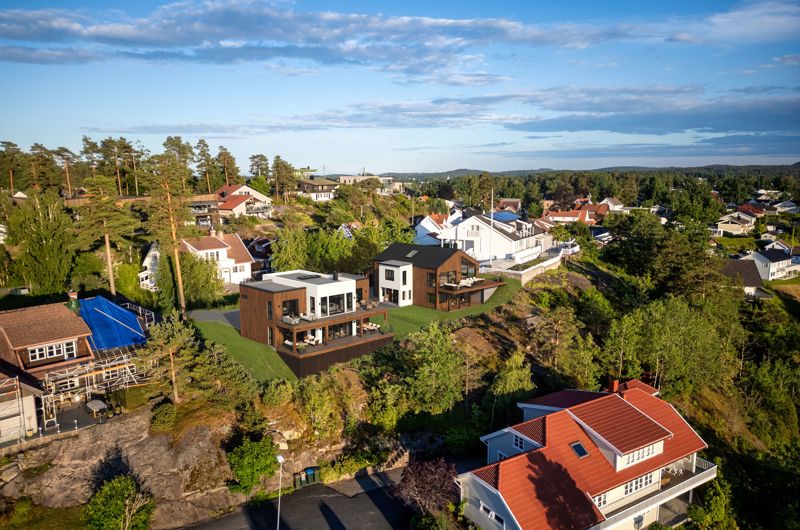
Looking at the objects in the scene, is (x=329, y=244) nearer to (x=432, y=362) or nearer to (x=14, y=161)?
(x=432, y=362)

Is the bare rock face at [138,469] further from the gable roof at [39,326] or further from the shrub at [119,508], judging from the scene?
the gable roof at [39,326]

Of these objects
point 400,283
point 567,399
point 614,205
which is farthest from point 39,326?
point 614,205

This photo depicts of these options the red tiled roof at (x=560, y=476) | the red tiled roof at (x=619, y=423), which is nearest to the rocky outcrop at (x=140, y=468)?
the red tiled roof at (x=560, y=476)

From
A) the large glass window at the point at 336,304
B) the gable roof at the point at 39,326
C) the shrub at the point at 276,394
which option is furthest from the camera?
the large glass window at the point at 336,304

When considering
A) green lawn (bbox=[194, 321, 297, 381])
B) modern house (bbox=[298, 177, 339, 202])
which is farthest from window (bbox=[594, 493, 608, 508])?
modern house (bbox=[298, 177, 339, 202])

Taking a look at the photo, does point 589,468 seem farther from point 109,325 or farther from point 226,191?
point 226,191

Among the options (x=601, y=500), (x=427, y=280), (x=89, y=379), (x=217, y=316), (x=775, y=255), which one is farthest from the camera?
(x=775, y=255)
